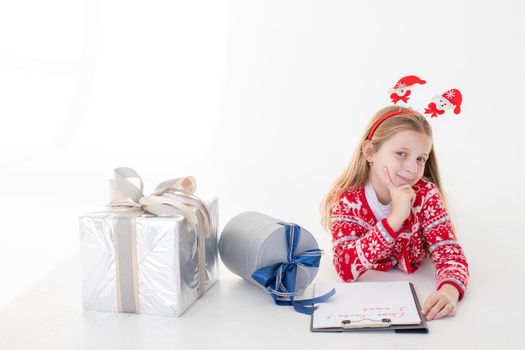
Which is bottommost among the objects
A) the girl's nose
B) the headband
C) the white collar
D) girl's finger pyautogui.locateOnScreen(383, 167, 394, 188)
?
the white collar

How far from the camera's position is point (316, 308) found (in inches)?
92.9

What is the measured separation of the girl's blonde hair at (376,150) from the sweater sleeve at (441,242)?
107 mm

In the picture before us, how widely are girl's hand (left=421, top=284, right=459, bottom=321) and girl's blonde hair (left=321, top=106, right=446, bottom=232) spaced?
53 centimetres

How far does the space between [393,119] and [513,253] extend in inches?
29.7

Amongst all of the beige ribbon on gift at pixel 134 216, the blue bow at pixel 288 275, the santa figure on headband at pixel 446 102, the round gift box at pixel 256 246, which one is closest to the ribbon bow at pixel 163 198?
the beige ribbon on gift at pixel 134 216

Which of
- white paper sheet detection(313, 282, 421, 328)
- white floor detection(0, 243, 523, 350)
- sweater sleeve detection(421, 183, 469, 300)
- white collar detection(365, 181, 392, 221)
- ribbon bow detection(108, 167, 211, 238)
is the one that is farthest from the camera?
white collar detection(365, 181, 392, 221)

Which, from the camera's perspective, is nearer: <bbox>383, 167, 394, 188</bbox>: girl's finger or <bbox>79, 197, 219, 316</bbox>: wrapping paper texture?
<bbox>79, 197, 219, 316</bbox>: wrapping paper texture

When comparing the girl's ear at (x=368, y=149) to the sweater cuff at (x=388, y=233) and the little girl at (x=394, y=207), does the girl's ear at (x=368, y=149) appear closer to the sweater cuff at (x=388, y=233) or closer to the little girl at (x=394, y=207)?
the little girl at (x=394, y=207)

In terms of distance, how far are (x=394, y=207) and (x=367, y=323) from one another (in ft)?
1.62

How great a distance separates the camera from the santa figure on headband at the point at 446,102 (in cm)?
262

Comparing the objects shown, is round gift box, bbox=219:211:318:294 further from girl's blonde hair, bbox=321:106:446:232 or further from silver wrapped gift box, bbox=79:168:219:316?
girl's blonde hair, bbox=321:106:446:232

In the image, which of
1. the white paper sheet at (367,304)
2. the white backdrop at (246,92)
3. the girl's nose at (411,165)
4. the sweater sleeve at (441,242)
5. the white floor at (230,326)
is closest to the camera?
the white floor at (230,326)

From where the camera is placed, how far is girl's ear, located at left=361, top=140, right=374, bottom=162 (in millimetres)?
2703

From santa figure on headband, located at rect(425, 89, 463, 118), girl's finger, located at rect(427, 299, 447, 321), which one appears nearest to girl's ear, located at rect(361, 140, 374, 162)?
santa figure on headband, located at rect(425, 89, 463, 118)
